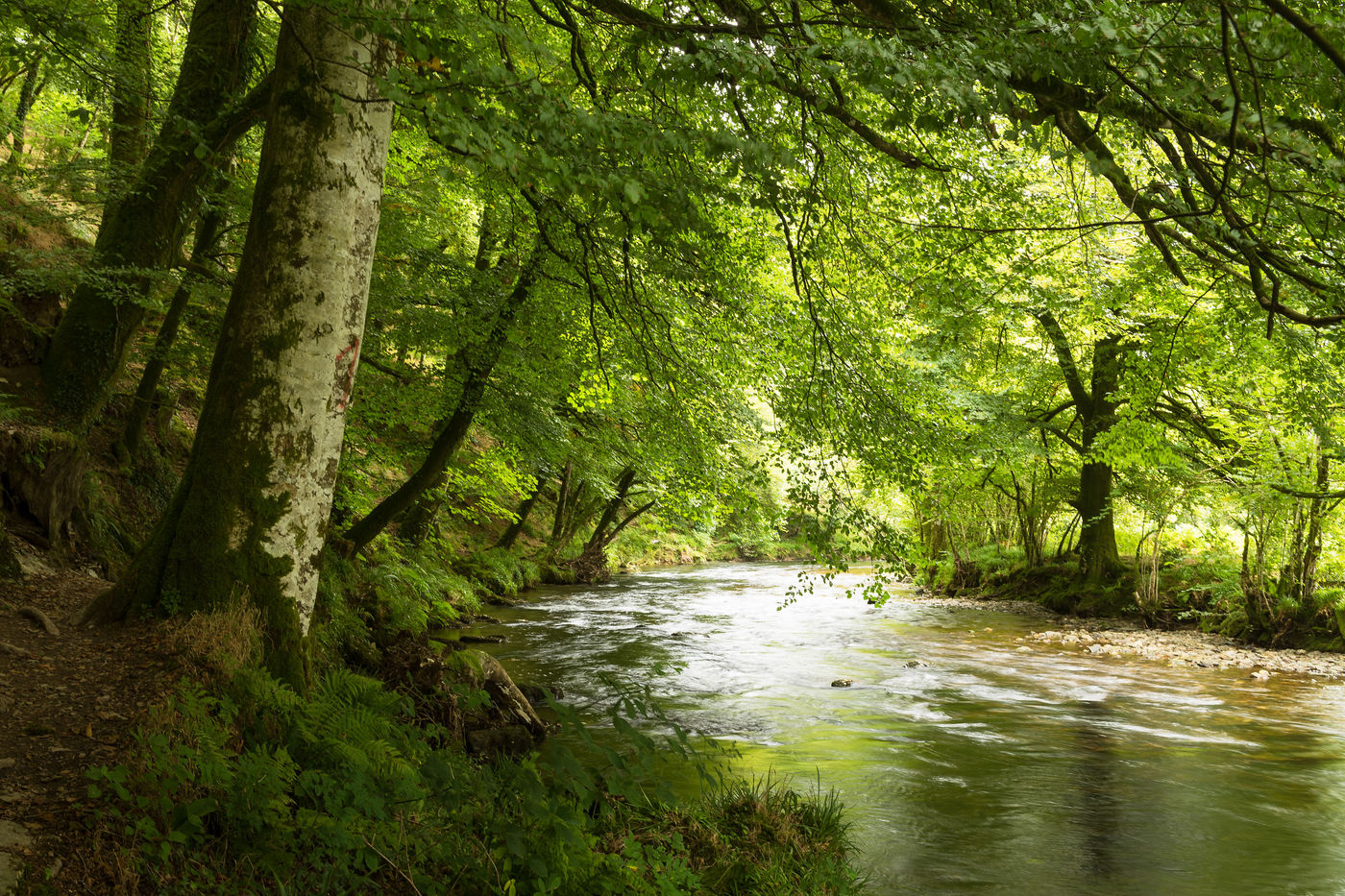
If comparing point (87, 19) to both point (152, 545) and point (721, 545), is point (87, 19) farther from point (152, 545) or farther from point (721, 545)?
point (721, 545)

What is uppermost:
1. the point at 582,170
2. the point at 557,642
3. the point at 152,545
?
the point at 582,170

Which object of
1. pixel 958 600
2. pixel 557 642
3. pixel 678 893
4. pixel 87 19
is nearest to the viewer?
pixel 678 893

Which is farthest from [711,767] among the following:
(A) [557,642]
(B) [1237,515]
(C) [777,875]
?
(B) [1237,515]

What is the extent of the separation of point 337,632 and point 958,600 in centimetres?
2214

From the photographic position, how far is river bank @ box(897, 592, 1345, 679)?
45.1 feet

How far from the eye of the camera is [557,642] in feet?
46.1

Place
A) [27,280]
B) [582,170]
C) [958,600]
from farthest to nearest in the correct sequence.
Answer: [958,600] < [27,280] < [582,170]

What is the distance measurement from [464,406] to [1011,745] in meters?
7.88

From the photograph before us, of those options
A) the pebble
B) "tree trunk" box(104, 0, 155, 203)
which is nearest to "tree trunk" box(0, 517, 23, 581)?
"tree trunk" box(104, 0, 155, 203)

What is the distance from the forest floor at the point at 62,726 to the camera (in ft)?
9.36

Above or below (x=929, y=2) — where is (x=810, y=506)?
below

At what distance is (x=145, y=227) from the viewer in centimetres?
851

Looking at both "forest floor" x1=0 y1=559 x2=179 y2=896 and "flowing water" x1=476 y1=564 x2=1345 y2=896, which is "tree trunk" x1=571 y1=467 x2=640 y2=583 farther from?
"forest floor" x1=0 y1=559 x2=179 y2=896

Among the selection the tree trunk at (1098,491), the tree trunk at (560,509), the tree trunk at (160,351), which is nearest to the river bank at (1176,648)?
the tree trunk at (1098,491)
